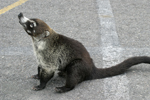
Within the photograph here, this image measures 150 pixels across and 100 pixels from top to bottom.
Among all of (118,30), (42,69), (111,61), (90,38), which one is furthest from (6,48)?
(118,30)

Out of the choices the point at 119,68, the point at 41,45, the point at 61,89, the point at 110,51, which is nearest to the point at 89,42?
the point at 110,51

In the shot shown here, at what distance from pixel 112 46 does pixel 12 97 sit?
231 centimetres

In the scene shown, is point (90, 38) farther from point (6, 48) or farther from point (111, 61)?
point (6, 48)

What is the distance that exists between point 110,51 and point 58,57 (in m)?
1.32

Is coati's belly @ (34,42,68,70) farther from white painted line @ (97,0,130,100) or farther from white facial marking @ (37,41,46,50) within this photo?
white painted line @ (97,0,130,100)

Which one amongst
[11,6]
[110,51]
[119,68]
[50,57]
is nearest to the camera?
[50,57]

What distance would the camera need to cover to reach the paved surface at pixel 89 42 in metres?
3.97

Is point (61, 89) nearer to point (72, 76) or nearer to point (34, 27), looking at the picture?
point (72, 76)

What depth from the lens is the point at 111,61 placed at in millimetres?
4711

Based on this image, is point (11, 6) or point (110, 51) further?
→ point (11, 6)

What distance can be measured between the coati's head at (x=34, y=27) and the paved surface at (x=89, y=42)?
2.70 ft

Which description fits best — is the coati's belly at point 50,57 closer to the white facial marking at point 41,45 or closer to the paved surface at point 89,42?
the white facial marking at point 41,45

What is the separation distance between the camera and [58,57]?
13.5ft

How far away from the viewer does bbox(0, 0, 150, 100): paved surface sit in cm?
397
